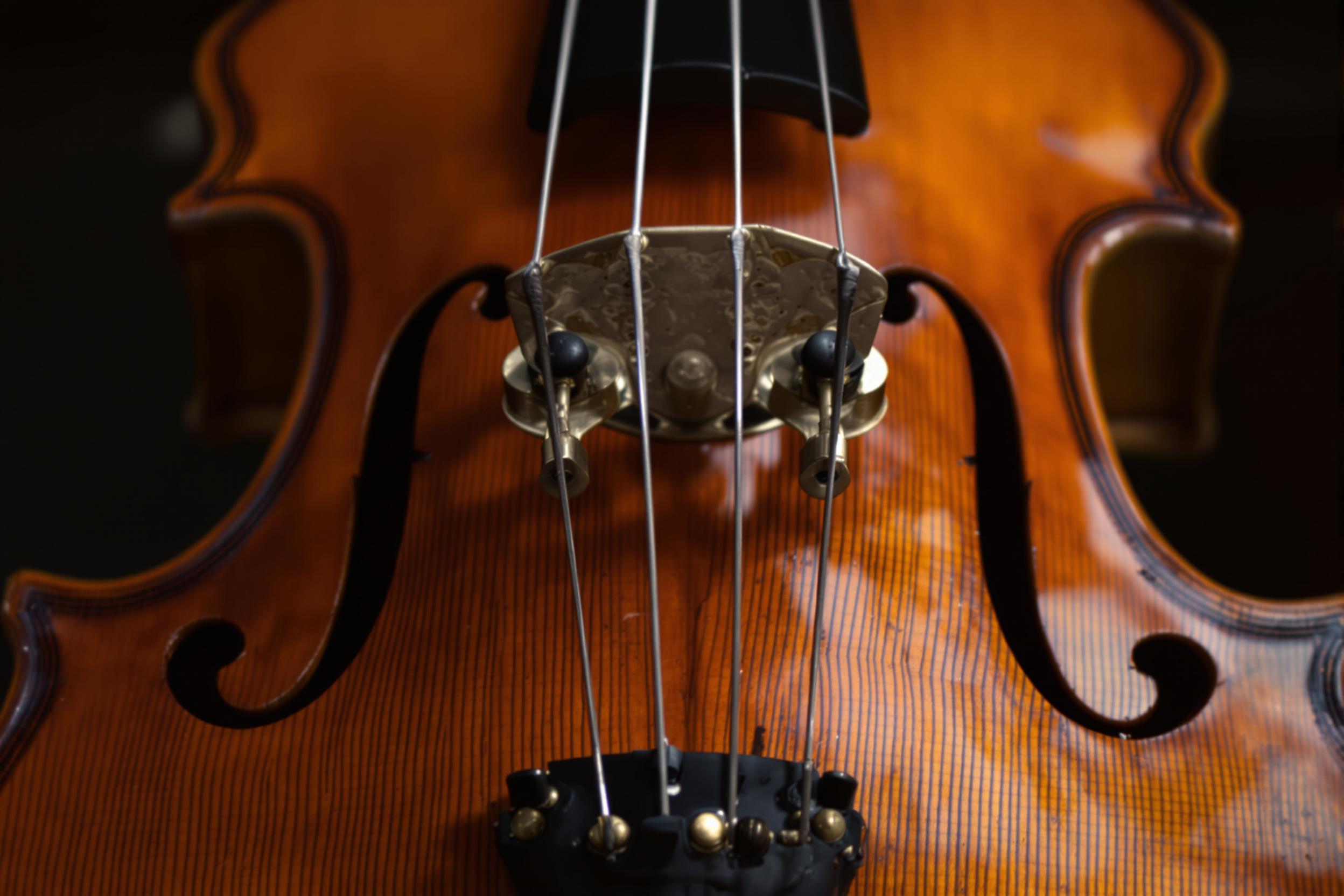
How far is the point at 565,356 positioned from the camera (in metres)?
0.64

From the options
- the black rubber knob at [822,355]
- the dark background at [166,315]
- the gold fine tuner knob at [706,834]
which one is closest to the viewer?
the gold fine tuner knob at [706,834]

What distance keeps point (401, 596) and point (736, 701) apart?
0.23 metres

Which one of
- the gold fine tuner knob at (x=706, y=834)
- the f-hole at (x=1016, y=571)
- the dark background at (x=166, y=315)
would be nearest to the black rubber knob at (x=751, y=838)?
the gold fine tuner knob at (x=706, y=834)

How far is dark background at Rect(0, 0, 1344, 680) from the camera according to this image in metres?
1.32

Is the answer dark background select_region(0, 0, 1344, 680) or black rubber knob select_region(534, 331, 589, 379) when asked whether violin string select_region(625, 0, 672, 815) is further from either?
dark background select_region(0, 0, 1344, 680)

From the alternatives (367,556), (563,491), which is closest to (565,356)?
(563,491)

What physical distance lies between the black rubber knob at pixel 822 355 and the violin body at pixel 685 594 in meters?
0.08

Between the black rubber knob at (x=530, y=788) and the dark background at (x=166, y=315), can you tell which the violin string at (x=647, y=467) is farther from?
the dark background at (x=166, y=315)

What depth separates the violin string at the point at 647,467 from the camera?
537mm

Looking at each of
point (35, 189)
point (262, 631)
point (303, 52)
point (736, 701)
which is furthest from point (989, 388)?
point (35, 189)

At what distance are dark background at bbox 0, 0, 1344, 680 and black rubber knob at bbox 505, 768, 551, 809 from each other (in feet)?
2.86

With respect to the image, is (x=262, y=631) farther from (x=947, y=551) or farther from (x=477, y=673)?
(x=947, y=551)

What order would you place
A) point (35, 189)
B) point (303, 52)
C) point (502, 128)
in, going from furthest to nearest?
point (35, 189) < point (303, 52) < point (502, 128)

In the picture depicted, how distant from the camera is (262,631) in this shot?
71 centimetres
